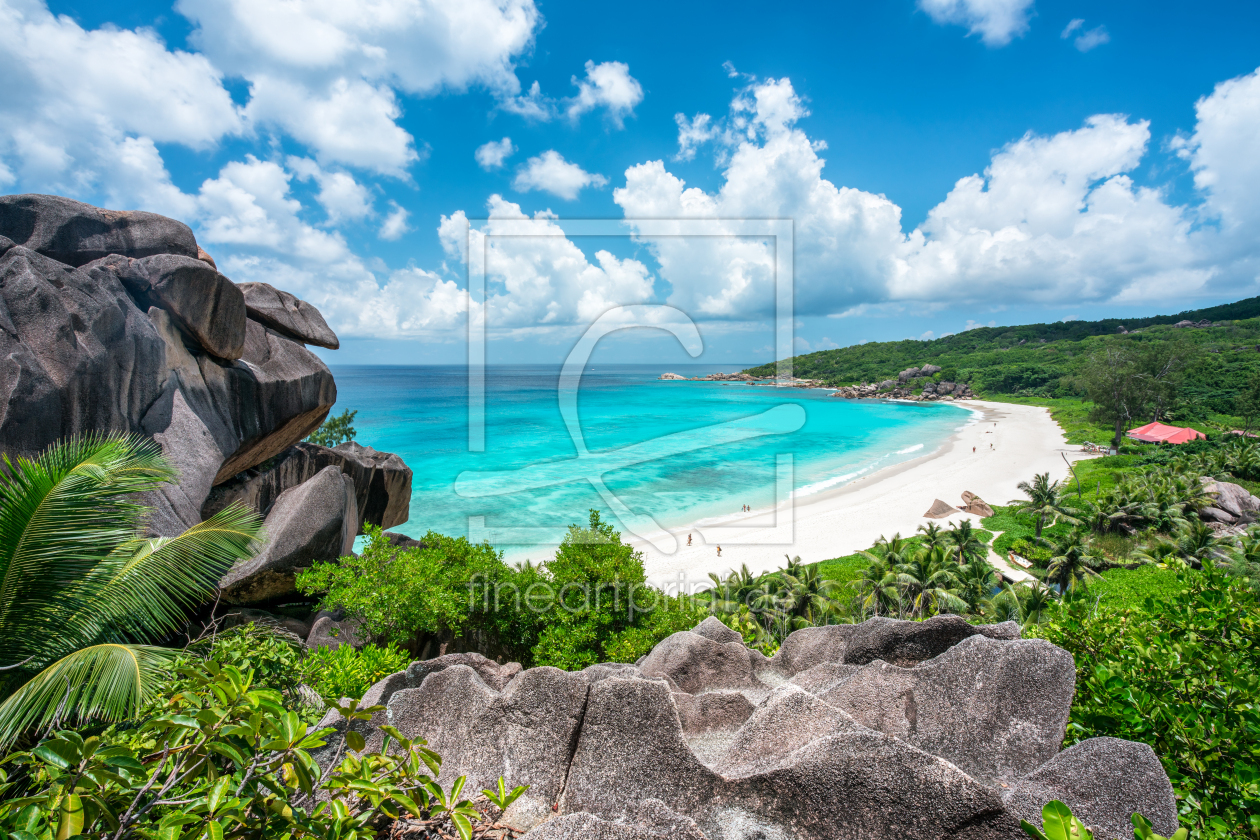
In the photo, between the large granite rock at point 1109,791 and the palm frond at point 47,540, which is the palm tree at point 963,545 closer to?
the large granite rock at point 1109,791

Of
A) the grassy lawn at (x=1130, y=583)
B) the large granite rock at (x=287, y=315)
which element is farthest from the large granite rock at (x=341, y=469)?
the grassy lawn at (x=1130, y=583)

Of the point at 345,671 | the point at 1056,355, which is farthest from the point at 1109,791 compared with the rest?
the point at 1056,355

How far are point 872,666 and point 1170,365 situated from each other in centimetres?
8037

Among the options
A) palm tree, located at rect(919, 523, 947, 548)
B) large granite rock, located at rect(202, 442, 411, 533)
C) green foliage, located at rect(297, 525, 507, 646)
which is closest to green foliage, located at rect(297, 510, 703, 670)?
green foliage, located at rect(297, 525, 507, 646)

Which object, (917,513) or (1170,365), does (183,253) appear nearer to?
(917,513)

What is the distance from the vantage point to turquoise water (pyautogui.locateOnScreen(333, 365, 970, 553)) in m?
43.9

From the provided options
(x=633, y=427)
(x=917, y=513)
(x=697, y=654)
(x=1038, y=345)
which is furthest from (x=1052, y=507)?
(x=1038, y=345)

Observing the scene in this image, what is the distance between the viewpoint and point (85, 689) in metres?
5.15

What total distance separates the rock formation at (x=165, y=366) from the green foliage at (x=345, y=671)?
4731mm

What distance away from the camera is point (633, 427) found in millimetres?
96188

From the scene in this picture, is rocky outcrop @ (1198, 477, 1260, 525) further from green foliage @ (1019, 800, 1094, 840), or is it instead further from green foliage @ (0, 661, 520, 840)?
green foliage @ (0, 661, 520, 840)

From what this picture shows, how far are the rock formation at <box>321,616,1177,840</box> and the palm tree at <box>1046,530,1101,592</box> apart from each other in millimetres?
26061

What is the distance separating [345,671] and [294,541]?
276 inches

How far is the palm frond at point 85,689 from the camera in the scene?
5031 millimetres
